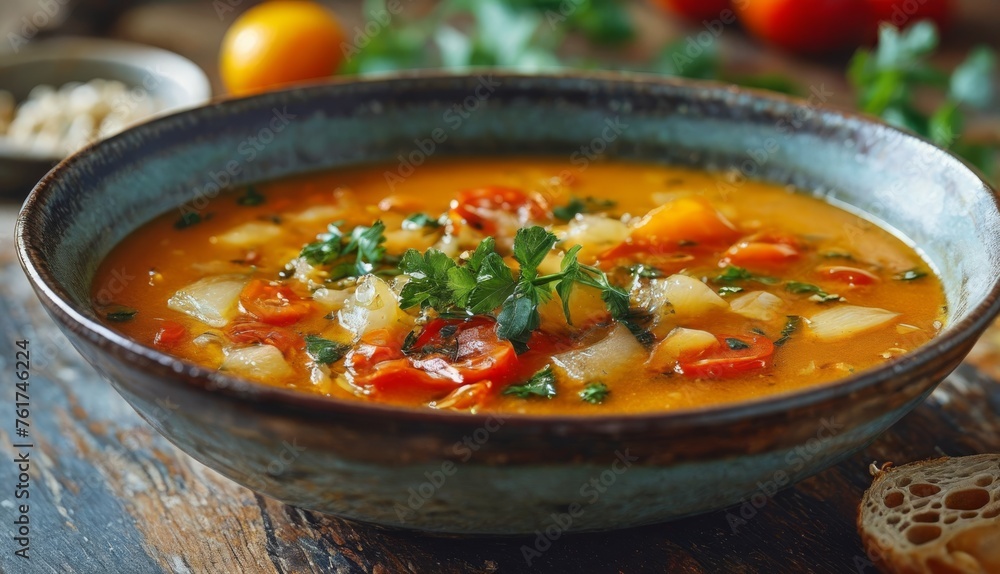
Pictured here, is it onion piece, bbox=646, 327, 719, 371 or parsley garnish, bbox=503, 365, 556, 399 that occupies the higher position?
onion piece, bbox=646, 327, 719, 371

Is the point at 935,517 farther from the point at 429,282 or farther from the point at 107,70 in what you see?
the point at 107,70

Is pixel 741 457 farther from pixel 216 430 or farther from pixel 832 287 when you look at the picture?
pixel 832 287

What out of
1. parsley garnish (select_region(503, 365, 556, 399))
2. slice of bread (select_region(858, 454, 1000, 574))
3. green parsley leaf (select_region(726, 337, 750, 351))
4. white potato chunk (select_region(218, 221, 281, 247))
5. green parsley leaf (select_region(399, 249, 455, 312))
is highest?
green parsley leaf (select_region(399, 249, 455, 312))

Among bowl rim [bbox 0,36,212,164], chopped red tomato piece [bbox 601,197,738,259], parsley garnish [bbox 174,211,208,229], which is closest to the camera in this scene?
chopped red tomato piece [bbox 601,197,738,259]

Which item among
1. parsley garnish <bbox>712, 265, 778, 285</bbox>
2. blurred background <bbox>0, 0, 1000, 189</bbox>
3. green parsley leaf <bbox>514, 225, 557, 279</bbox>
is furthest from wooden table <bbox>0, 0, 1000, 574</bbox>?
blurred background <bbox>0, 0, 1000, 189</bbox>

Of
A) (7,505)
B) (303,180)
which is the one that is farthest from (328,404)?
(303,180)

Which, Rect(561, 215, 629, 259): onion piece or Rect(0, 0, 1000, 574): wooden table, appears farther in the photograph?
Rect(561, 215, 629, 259): onion piece

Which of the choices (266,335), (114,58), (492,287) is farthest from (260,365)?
(114,58)

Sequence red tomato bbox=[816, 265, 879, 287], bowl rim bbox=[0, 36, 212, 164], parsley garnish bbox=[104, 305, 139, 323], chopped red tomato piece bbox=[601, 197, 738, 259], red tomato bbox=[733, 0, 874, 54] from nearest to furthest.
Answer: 1. parsley garnish bbox=[104, 305, 139, 323]
2. red tomato bbox=[816, 265, 879, 287]
3. chopped red tomato piece bbox=[601, 197, 738, 259]
4. bowl rim bbox=[0, 36, 212, 164]
5. red tomato bbox=[733, 0, 874, 54]

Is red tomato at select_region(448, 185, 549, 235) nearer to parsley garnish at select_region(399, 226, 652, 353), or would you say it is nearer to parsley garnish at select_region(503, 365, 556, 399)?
parsley garnish at select_region(399, 226, 652, 353)
